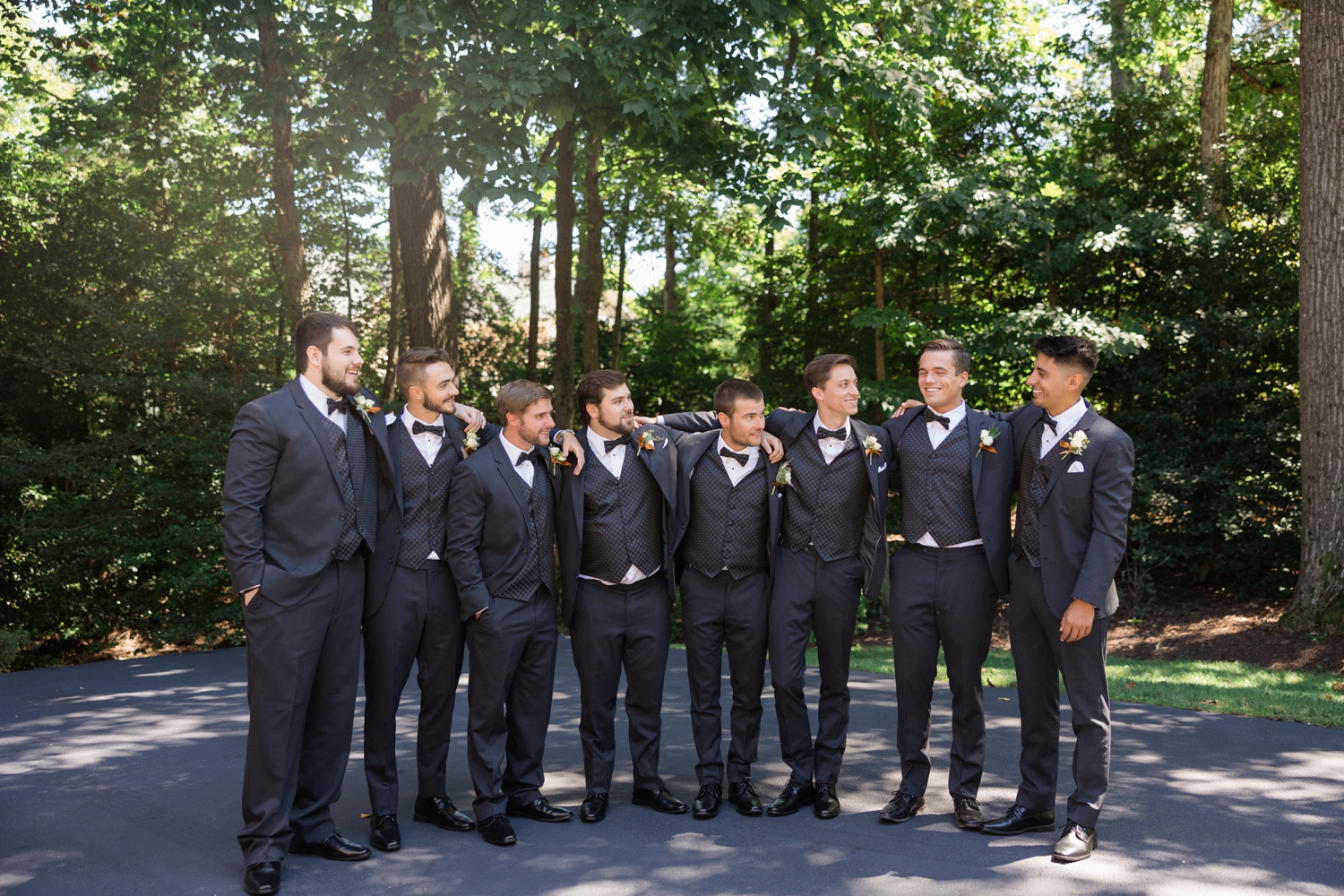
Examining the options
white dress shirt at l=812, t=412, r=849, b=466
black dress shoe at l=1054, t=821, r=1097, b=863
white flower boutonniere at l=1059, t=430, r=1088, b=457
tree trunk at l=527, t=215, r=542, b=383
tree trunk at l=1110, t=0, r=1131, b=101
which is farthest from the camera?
tree trunk at l=527, t=215, r=542, b=383

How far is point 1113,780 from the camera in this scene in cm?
536

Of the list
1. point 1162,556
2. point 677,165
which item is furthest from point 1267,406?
point 677,165

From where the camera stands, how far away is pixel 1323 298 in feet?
34.5

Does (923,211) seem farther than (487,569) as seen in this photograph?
Yes

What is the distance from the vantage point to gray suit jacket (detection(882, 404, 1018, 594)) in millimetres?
4773

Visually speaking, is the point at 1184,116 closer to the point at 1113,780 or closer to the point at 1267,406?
the point at 1267,406

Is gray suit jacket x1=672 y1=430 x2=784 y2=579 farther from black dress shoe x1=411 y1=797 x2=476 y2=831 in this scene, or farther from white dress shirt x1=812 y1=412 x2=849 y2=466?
black dress shoe x1=411 y1=797 x2=476 y2=831

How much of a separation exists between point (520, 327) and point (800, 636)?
18.3m

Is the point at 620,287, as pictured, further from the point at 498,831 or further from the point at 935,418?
the point at 498,831

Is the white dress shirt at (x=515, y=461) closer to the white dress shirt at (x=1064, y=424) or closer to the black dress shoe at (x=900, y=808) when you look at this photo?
the black dress shoe at (x=900, y=808)

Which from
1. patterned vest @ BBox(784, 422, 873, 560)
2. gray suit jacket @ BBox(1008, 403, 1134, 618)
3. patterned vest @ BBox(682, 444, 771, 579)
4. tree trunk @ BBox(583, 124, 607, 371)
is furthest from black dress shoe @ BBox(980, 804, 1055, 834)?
tree trunk @ BBox(583, 124, 607, 371)

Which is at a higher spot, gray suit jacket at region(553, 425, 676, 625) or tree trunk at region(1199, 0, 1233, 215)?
tree trunk at region(1199, 0, 1233, 215)

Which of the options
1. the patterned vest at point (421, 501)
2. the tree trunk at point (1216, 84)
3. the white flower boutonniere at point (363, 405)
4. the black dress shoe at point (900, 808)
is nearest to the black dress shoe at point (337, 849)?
the patterned vest at point (421, 501)

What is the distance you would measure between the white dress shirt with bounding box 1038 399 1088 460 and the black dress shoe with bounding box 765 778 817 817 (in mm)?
2004
